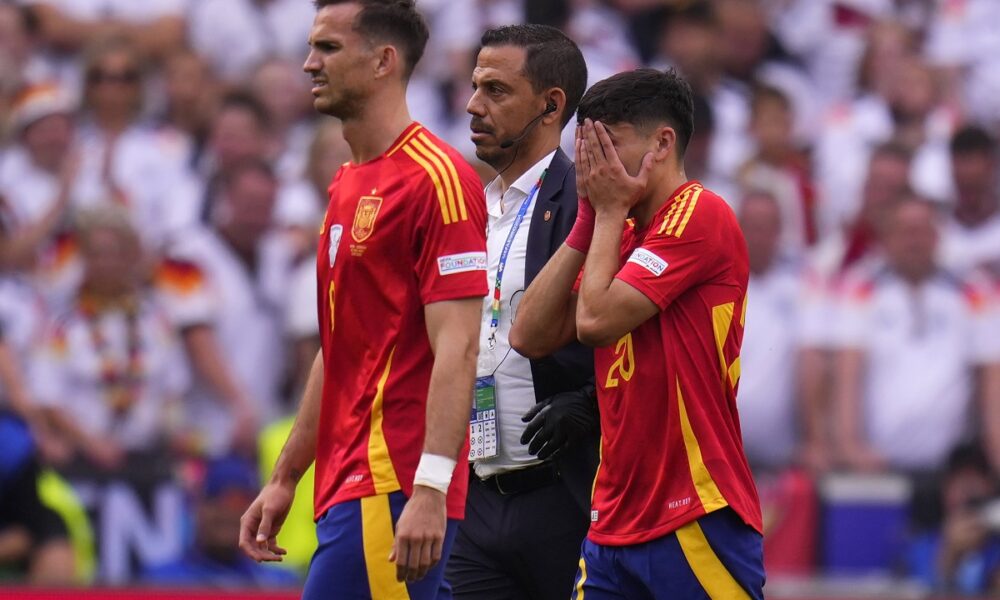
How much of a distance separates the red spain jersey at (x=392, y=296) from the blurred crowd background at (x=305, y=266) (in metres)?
4.65

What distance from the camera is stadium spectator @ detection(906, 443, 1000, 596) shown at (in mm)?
9297

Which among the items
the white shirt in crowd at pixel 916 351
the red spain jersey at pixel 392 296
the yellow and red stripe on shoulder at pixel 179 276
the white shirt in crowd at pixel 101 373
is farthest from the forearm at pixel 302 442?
the white shirt in crowd at pixel 916 351

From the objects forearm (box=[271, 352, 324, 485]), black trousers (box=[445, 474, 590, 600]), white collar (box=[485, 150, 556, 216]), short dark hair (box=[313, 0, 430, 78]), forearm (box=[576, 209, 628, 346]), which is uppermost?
short dark hair (box=[313, 0, 430, 78])

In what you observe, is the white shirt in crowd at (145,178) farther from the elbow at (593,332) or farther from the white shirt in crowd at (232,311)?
the elbow at (593,332)

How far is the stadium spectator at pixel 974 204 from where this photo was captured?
1027 cm

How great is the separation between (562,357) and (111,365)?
4.89m

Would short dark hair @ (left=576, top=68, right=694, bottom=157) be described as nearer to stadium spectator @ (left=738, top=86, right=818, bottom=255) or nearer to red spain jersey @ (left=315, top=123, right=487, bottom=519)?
red spain jersey @ (left=315, top=123, right=487, bottom=519)

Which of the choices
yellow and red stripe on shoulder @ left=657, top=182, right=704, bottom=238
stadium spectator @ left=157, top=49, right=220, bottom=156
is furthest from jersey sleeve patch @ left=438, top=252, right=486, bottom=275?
stadium spectator @ left=157, top=49, right=220, bottom=156

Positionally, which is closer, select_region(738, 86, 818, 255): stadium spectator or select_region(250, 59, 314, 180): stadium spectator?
select_region(738, 86, 818, 255): stadium spectator

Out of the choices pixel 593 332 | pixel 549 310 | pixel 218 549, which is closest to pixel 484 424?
pixel 549 310

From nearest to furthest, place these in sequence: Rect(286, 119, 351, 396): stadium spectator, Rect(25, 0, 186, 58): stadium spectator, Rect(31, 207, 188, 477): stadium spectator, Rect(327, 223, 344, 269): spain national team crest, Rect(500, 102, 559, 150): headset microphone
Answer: Rect(327, 223, 344, 269): spain national team crest < Rect(500, 102, 559, 150): headset microphone < Rect(31, 207, 188, 477): stadium spectator < Rect(286, 119, 351, 396): stadium spectator < Rect(25, 0, 186, 58): stadium spectator

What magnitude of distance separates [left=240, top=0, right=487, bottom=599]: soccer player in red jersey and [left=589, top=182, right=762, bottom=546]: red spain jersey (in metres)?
0.46

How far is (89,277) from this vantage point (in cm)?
949

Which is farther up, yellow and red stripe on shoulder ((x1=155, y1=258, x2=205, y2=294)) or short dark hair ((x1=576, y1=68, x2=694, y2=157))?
short dark hair ((x1=576, y1=68, x2=694, y2=157))
